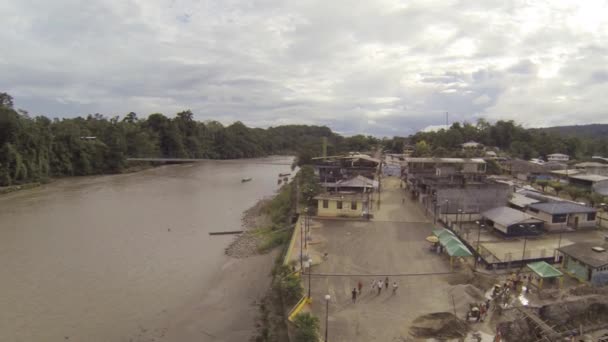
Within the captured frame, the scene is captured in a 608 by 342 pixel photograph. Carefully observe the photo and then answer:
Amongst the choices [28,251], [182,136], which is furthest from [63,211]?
[182,136]

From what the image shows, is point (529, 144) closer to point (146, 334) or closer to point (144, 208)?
point (144, 208)

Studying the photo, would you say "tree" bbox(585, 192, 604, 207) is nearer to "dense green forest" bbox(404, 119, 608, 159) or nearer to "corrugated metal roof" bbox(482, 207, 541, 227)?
"corrugated metal roof" bbox(482, 207, 541, 227)

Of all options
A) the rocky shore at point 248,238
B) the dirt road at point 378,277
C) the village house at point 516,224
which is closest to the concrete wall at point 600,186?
the village house at point 516,224

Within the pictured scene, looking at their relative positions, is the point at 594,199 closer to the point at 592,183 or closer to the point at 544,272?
the point at 592,183

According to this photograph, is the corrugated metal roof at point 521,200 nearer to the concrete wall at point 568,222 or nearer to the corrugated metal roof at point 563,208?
the corrugated metal roof at point 563,208

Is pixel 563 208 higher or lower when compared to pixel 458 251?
higher

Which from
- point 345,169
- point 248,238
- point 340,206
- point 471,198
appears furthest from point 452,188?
point 345,169
